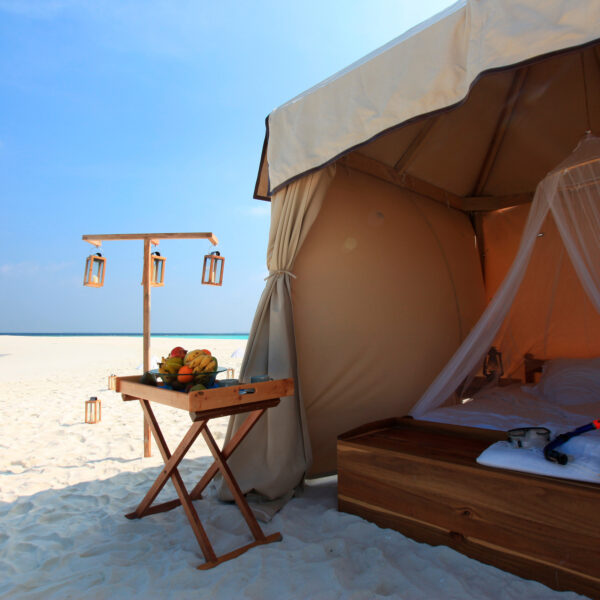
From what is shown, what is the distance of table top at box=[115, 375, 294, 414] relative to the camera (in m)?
1.60

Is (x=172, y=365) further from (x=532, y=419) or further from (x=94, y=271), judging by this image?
(x=532, y=419)

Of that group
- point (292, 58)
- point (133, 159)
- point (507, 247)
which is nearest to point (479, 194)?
point (507, 247)

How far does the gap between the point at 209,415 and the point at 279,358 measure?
783 millimetres

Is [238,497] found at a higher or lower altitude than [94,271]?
lower

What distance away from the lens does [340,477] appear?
2.08 metres

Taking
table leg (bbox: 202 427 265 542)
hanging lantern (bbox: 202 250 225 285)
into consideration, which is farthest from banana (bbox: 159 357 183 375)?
hanging lantern (bbox: 202 250 225 285)

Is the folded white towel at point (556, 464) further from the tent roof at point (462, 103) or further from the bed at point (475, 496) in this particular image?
the tent roof at point (462, 103)

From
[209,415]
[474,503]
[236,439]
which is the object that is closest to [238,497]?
[236,439]

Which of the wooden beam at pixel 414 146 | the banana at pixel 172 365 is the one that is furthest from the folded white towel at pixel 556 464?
the wooden beam at pixel 414 146

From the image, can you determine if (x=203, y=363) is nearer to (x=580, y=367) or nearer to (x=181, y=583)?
(x=181, y=583)

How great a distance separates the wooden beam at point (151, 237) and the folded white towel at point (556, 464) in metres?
2.41

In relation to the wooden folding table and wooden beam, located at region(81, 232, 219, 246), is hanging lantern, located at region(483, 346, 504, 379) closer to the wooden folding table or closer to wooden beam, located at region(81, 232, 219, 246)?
the wooden folding table

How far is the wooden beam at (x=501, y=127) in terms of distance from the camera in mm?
3219

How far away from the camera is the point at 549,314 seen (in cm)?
365
